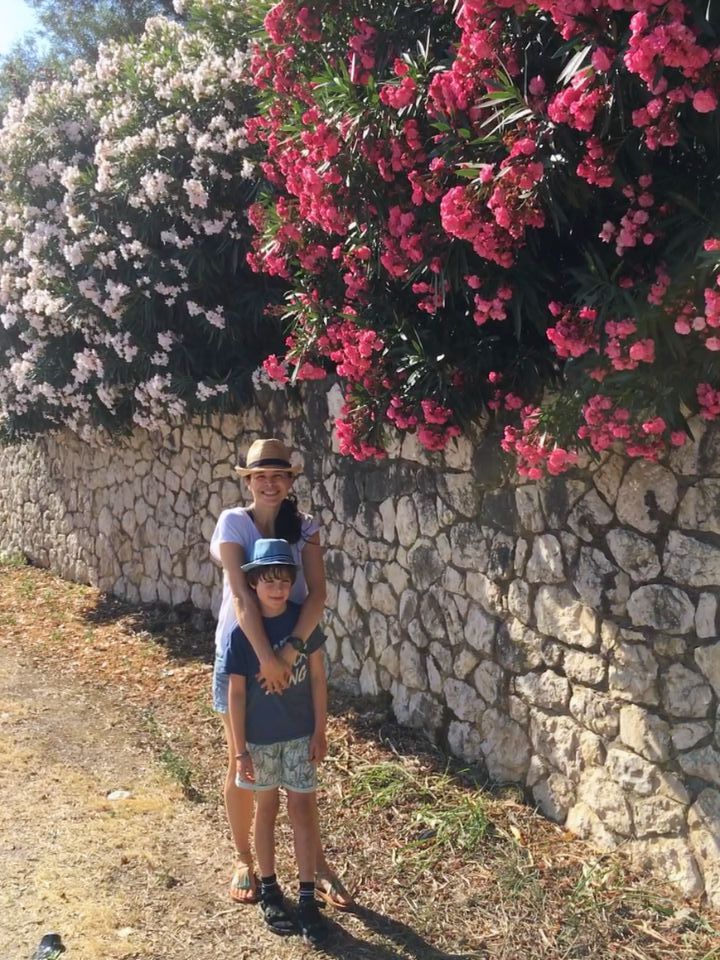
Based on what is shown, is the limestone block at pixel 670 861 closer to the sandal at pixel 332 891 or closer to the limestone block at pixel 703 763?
the limestone block at pixel 703 763

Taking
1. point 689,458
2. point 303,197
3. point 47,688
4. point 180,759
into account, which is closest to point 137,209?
point 303,197

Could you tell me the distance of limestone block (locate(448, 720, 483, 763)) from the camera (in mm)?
5086

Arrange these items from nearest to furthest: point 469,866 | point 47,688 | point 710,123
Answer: point 710,123
point 469,866
point 47,688

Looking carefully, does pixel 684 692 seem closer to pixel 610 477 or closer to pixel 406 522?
pixel 610 477

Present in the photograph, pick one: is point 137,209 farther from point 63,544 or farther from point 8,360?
point 63,544

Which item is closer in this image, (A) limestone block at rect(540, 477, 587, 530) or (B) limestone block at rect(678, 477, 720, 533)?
(B) limestone block at rect(678, 477, 720, 533)

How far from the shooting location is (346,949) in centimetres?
378

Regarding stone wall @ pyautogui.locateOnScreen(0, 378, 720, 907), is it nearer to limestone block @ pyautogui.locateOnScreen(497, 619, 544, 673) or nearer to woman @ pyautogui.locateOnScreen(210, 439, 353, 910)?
limestone block @ pyautogui.locateOnScreen(497, 619, 544, 673)

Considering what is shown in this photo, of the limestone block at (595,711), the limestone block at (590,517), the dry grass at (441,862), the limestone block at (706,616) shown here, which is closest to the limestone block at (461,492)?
the limestone block at (590,517)

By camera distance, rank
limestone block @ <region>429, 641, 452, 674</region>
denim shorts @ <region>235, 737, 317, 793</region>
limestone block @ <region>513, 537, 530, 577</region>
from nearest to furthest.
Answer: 1. denim shorts @ <region>235, 737, 317, 793</region>
2. limestone block @ <region>513, 537, 530, 577</region>
3. limestone block @ <region>429, 641, 452, 674</region>

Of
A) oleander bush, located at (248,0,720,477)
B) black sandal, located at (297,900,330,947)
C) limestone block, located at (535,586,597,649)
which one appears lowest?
black sandal, located at (297,900,330,947)

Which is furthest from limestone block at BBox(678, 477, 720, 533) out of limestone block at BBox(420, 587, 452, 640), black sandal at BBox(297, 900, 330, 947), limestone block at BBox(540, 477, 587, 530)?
black sandal at BBox(297, 900, 330, 947)

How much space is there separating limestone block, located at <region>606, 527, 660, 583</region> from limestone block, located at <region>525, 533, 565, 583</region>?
0.33 metres

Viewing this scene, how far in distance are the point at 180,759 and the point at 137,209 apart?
13.2 feet
